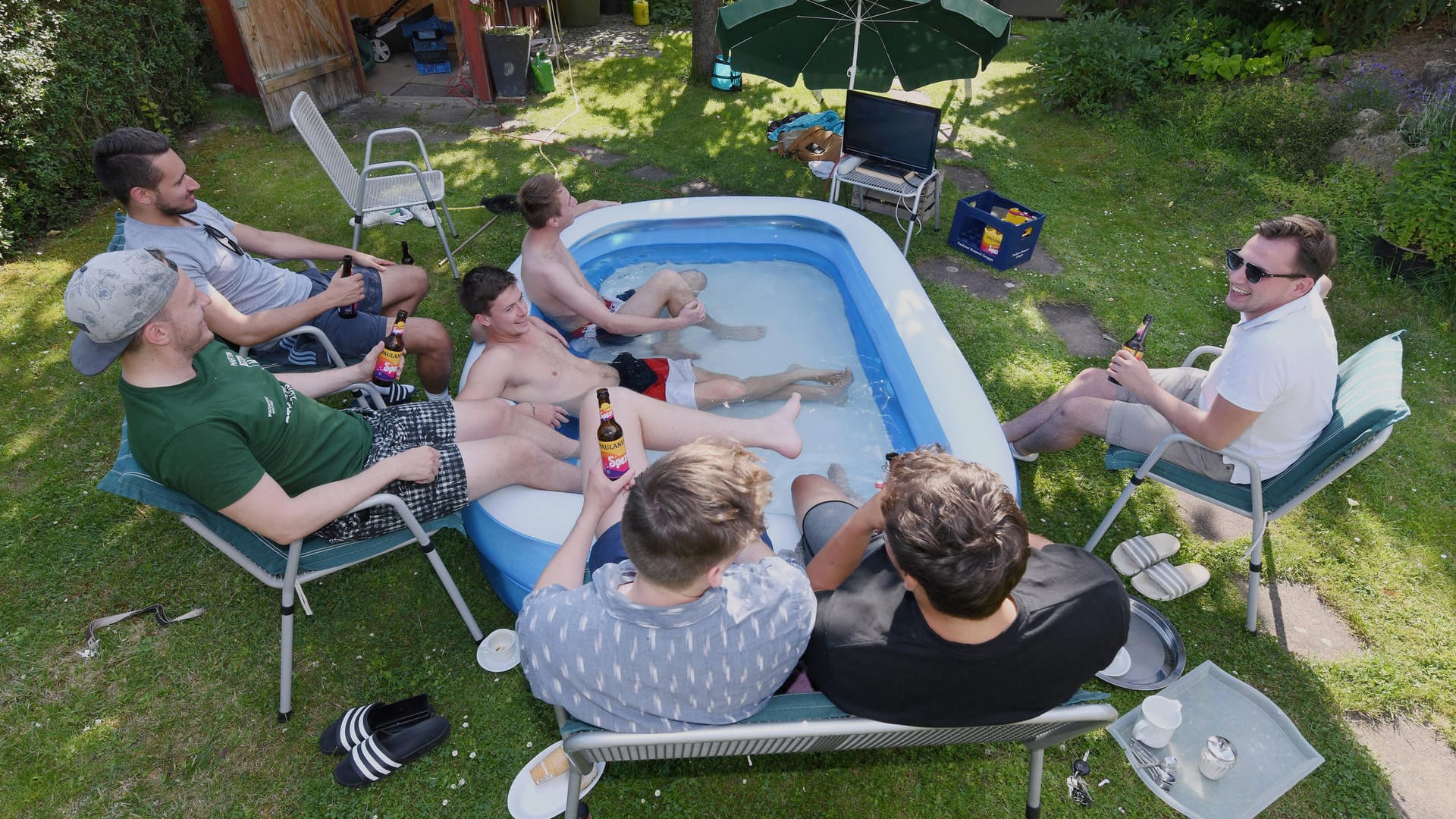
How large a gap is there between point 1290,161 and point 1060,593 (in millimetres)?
6906

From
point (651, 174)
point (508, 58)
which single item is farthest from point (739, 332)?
point (508, 58)

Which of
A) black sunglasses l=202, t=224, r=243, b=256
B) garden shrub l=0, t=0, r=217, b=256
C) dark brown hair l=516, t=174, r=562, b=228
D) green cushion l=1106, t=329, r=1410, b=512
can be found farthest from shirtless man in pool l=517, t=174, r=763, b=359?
garden shrub l=0, t=0, r=217, b=256

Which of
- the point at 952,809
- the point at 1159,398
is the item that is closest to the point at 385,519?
the point at 952,809

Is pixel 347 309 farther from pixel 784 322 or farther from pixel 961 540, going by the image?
pixel 961 540

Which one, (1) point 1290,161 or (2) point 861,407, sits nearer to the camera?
(2) point 861,407

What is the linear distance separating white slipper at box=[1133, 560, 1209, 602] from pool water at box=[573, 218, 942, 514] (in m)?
1.14

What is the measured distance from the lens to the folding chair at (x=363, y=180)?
4.90m

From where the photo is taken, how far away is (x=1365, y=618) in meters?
3.26

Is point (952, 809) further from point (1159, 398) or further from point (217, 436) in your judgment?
point (217, 436)

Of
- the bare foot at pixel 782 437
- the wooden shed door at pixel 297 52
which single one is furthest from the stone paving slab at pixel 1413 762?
the wooden shed door at pixel 297 52

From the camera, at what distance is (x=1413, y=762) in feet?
9.14

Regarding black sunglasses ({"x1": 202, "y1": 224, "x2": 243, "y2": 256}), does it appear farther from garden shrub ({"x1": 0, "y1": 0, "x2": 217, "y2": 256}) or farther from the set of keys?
the set of keys

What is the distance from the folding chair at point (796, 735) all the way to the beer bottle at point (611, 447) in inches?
39.4

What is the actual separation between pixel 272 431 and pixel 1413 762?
14.4 ft
